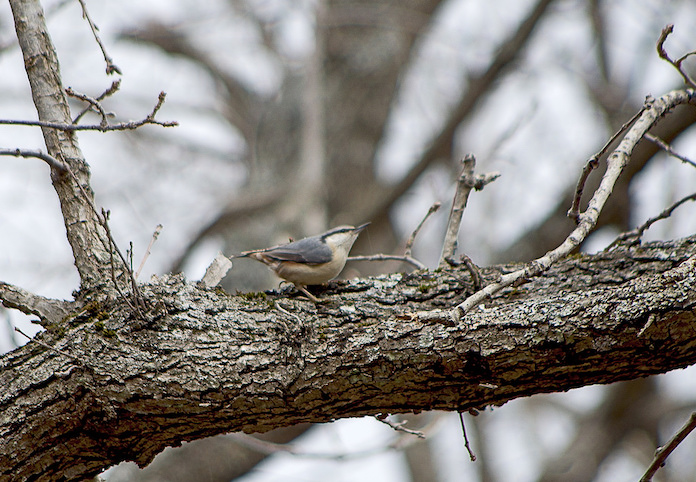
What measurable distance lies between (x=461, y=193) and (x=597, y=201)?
30.8 inches

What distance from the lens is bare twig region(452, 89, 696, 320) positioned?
142cm

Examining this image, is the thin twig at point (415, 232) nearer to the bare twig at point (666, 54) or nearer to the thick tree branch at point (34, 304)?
the bare twig at point (666, 54)

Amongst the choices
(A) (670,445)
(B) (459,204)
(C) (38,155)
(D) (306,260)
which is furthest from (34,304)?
(A) (670,445)

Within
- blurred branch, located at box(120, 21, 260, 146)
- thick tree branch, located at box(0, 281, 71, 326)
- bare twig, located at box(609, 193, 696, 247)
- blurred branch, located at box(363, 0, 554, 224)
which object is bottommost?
thick tree branch, located at box(0, 281, 71, 326)

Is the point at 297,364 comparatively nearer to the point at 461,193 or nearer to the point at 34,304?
the point at 34,304

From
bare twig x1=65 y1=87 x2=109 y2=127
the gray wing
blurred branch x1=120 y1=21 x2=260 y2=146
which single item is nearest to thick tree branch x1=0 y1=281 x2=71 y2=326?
bare twig x1=65 y1=87 x2=109 y2=127

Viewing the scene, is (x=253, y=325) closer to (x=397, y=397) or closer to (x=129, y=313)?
(x=129, y=313)

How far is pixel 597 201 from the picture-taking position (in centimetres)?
166

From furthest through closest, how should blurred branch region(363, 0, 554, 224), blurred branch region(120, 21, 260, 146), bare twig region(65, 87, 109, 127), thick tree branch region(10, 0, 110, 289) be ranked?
blurred branch region(120, 21, 260, 146) → blurred branch region(363, 0, 554, 224) → thick tree branch region(10, 0, 110, 289) → bare twig region(65, 87, 109, 127)

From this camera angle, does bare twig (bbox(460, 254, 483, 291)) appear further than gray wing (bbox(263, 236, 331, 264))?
No

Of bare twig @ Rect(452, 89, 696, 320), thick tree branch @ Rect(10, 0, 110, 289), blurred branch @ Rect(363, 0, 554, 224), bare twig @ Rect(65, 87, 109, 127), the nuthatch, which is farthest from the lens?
blurred branch @ Rect(363, 0, 554, 224)

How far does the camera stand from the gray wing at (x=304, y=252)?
232 cm

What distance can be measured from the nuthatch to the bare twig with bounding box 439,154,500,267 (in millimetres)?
414

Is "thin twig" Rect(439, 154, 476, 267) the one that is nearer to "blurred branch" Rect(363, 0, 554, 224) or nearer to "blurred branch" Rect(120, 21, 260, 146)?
"blurred branch" Rect(363, 0, 554, 224)
